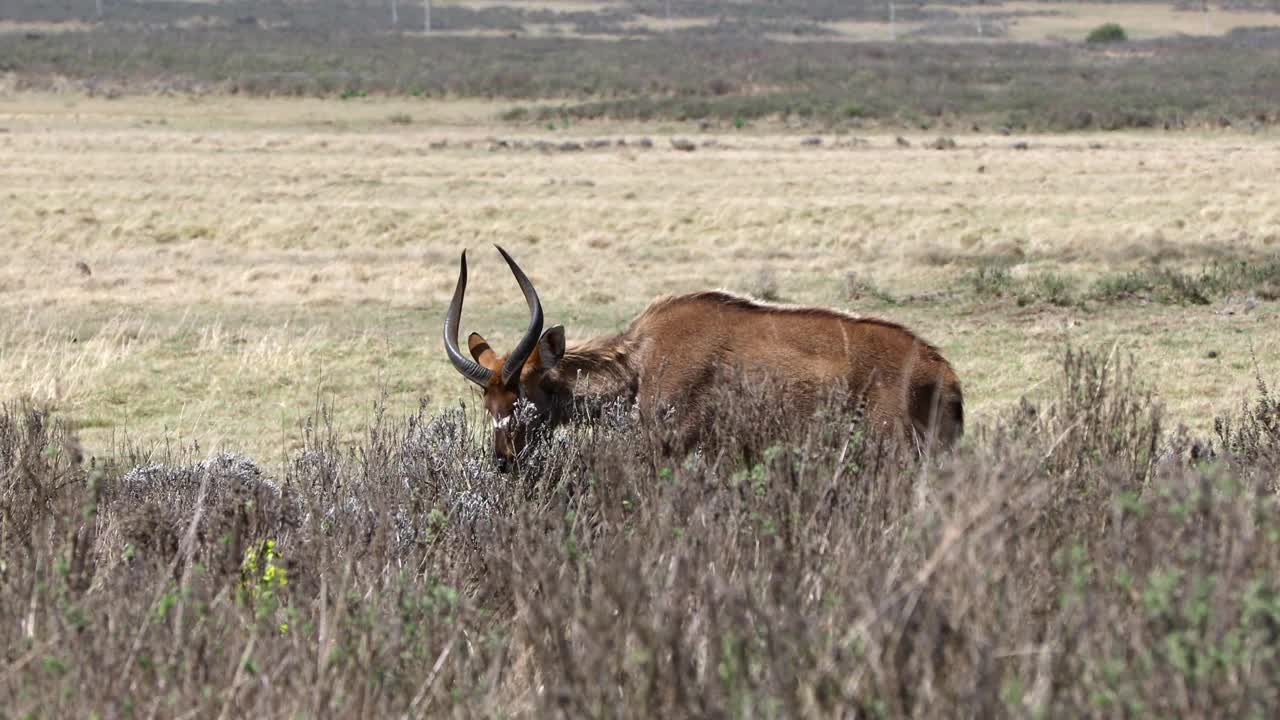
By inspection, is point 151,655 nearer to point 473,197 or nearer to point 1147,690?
point 1147,690

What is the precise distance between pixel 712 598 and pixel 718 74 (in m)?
74.4

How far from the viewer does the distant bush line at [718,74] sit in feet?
172

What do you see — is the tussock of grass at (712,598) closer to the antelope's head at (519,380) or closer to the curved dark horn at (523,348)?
the antelope's head at (519,380)

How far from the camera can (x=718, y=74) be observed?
76.7 meters

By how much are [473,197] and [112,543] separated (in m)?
22.7

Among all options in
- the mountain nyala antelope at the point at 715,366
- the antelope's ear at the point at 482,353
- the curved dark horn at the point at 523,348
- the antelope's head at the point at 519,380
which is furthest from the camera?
the antelope's ear at the point at 482,353

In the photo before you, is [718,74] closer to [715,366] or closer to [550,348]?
[715,366]

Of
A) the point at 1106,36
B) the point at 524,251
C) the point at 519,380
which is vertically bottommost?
the point at 524,251

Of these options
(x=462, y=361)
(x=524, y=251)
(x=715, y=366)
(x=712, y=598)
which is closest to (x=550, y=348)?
(x=462, y=361)

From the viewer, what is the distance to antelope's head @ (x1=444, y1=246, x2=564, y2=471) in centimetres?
724

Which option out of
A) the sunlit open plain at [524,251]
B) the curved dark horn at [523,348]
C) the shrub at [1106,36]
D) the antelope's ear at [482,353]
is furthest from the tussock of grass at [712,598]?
the shrub at [1106,36]

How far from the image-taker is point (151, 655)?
13.9 ft

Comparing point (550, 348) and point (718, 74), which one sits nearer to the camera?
point (550, 348)

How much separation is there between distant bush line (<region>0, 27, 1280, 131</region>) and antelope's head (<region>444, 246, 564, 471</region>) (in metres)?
42.0
